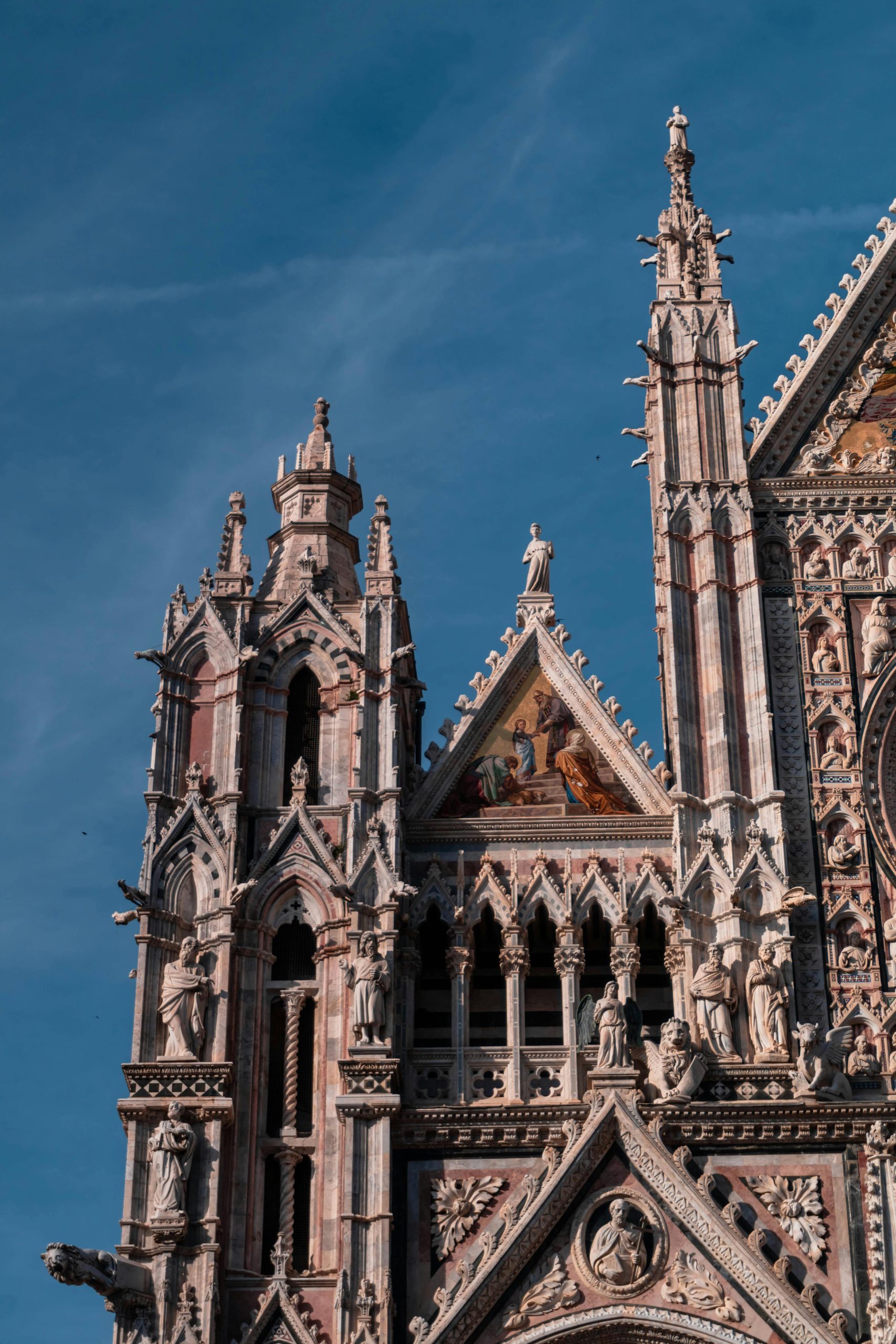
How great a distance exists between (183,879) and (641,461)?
6.96 metres

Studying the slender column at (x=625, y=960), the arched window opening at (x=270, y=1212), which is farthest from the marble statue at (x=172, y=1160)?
the slender column at (x=625, y=960)

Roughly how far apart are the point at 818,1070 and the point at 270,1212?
5.17 meters

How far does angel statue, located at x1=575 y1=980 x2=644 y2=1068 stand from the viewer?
83.0 ft

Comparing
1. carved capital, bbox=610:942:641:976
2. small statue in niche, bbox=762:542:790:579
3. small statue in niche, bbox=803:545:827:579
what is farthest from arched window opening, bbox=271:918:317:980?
small statue in niche, bbox=803:545:827:579

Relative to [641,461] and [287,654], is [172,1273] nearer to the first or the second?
[287,654]

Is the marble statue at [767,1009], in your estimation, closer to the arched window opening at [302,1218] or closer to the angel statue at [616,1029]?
the angel statue at [616,1029]

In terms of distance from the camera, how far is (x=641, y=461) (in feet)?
97.7

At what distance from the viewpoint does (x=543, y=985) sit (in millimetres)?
27297

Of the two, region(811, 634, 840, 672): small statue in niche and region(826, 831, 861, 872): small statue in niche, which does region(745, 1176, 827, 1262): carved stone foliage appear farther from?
region(811, 634, 840, 672): small statue in niche

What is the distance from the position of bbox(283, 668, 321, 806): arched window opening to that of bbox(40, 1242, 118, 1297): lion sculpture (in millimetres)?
5218

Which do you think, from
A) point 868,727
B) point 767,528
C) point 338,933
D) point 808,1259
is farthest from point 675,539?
point 808,1259

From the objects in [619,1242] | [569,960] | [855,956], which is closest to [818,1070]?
[855,956]

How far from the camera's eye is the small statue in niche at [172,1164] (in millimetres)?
24656

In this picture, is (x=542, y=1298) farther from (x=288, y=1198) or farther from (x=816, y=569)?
(x=816, y=569)
